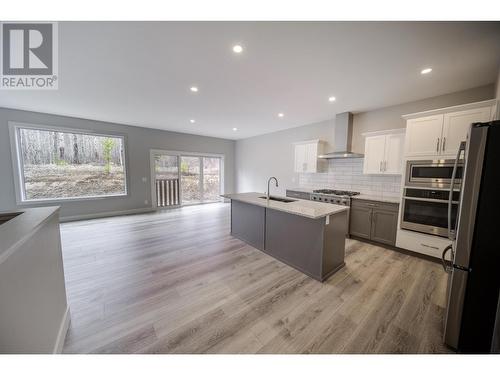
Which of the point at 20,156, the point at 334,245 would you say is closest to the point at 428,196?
the point at 334,245

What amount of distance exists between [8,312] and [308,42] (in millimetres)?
2898

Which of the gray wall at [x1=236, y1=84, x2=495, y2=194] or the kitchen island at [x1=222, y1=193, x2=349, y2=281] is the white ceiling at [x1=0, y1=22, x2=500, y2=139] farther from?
the kitchen island at [x1=222, y1=193, x2=349, y2=281]

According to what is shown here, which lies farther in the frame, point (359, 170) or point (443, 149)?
point (359, 170)

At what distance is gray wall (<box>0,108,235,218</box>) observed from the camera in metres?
4.11

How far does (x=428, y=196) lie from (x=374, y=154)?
1.20 metres

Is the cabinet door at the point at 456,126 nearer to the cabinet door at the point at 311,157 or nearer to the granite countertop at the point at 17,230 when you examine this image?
the cabinet door at the point at 311,157

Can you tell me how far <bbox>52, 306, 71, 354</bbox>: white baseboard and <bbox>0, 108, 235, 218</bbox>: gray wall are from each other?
4.45 meters

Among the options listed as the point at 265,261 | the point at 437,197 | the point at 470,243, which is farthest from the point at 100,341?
the point at 437,197

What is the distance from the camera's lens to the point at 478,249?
131 cm

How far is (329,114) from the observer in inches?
167

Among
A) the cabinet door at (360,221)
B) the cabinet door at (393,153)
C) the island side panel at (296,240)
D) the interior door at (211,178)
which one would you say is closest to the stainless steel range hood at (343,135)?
the cabinet door at (393,153)

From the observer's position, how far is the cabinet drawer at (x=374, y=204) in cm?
314

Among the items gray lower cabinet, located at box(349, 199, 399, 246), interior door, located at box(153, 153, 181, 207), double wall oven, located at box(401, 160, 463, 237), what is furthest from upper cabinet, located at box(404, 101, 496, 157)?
interior door, located at box(153, 153, 181, 207)

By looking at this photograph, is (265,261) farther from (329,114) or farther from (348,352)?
(329,114)
